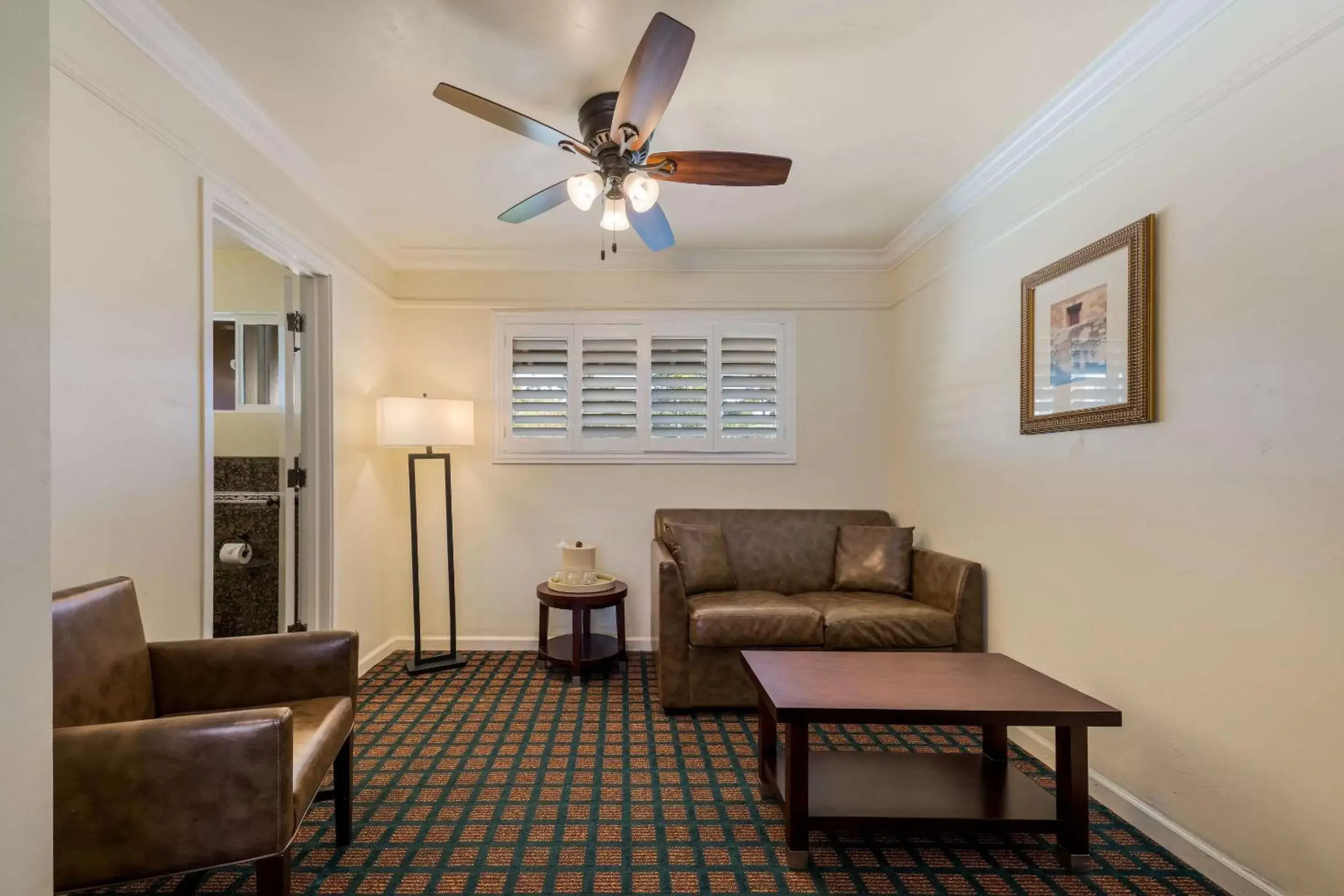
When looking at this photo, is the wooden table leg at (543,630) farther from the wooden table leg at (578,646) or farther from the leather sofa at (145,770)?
the leather sofa at (145,770)

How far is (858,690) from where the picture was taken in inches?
→ 76.0

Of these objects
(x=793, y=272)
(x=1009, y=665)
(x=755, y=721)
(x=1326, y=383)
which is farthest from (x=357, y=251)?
(x=1326, y=383)

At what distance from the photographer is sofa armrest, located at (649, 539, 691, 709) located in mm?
2982

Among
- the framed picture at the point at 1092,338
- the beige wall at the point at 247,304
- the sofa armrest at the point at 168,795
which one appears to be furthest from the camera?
the beige wall at the point at 247,304

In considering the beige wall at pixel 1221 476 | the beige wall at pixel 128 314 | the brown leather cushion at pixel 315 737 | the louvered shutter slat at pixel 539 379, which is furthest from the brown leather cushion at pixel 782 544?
the beige wall at pixel 128 314

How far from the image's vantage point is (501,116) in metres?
1.89

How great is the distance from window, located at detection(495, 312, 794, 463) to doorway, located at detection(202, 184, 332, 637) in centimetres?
117

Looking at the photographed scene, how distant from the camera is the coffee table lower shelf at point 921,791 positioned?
1.88 m

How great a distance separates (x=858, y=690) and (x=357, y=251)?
334 cm

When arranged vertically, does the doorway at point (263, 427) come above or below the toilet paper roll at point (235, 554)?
above

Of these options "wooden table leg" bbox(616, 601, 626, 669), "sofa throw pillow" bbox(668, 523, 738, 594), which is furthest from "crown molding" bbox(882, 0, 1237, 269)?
"wooden table leg" bbox(616, 601, 626, 669)

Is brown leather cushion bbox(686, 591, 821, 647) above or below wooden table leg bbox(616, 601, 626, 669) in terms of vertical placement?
above

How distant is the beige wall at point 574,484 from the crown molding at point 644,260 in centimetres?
11

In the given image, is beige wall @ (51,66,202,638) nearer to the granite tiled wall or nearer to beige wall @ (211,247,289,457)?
the granite tiled wall
